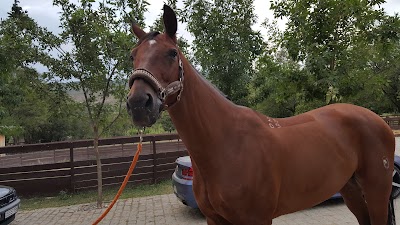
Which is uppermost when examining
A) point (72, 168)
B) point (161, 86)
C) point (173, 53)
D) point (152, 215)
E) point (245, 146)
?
point (173, 53)

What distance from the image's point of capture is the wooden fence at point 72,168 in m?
8.09

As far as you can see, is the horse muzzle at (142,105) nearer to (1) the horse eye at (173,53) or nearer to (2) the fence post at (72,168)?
(1) the horse eye at (173,53)

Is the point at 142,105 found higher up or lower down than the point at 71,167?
higher up

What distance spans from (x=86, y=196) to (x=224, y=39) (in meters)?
5.19

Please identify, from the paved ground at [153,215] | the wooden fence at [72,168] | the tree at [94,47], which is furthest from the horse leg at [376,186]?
the wooden fence at [72,168]

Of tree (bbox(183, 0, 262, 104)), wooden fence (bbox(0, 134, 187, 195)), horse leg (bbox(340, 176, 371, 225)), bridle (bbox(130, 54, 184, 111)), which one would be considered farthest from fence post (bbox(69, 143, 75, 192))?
bridle (bbox(130, 54, 184, 111))

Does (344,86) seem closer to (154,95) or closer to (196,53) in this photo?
(196,53)

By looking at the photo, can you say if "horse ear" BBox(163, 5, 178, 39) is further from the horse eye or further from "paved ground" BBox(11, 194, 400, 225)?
"paved ground" BBox(11, 194, 400, 225)

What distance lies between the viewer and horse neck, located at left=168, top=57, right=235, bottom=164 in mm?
2150

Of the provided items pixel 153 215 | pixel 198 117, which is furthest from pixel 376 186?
pixel 153 215

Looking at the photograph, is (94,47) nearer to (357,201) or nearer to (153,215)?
(153,215)

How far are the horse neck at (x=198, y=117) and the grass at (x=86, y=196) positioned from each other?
6.14 metres

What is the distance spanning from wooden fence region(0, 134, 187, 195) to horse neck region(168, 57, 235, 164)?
686 cm

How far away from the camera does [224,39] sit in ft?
26.9
